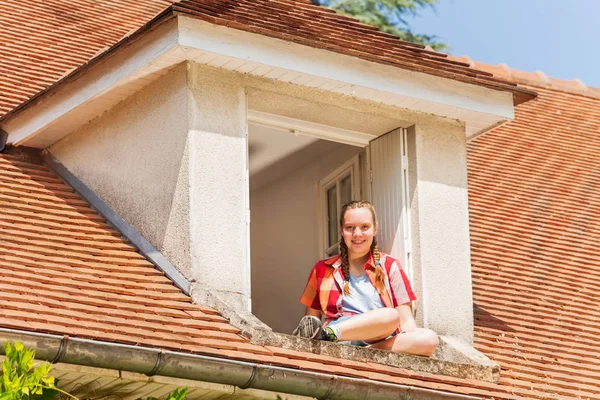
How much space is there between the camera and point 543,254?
11.6 m

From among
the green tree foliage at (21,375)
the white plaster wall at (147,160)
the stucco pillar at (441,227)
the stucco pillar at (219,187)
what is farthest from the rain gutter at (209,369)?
the stucco pillar at (441,227)

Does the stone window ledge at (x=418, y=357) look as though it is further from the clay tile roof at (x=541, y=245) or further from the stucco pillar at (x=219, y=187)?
the stucco pillar at (x=219, y=187)

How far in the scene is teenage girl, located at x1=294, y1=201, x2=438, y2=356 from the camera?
8844mm

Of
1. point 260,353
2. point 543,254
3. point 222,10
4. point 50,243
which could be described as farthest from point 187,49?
point 543,254

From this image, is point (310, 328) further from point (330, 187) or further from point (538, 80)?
point (538, 80)

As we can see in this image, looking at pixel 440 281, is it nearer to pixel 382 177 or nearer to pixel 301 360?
pixel 382 177

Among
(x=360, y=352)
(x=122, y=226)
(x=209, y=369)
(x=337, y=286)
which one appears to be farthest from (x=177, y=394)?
(x=122, y=226)

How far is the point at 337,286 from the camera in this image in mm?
9109

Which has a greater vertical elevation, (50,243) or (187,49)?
(187,49)

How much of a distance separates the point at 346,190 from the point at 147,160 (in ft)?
6.32

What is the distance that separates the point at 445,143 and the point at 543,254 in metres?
2.04

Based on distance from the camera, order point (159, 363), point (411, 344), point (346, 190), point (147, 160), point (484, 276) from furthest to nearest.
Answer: point (484, 276)
point (346, 190)
point (147, 160)
point (411, 344)
point (159, 363)

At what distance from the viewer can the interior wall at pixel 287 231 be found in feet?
36.7

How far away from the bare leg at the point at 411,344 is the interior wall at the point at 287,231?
2208mm
